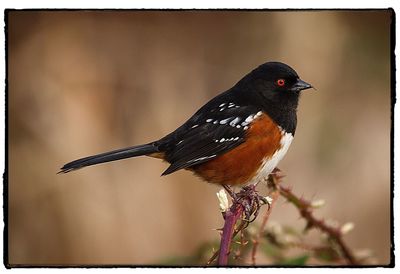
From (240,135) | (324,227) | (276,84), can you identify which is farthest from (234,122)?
(324,227)

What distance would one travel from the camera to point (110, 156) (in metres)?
3.13

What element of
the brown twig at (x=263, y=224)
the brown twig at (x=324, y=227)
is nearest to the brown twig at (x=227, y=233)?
the brown twig at (x=263, y=224)

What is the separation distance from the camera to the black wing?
307 cm

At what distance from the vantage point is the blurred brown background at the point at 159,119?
3598 mm

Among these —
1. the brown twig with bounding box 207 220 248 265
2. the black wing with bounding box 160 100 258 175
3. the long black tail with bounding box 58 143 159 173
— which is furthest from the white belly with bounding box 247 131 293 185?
the brown twig with bounding box 207 220 248 265

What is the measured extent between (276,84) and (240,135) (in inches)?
11.0

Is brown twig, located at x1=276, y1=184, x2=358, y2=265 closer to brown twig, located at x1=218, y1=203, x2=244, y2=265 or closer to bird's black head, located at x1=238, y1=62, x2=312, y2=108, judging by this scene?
brown twig, located at x1=218, y1=203, x2=244, y2=265

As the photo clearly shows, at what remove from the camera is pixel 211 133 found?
10.3 feet

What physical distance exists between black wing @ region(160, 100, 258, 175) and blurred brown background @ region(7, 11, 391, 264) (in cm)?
53

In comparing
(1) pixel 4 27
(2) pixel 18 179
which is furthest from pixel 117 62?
(1) pixel 4 27

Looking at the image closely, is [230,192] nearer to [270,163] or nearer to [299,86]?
[270,163]

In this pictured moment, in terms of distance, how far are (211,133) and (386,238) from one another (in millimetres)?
925

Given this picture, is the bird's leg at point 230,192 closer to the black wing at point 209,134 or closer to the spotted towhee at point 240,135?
the spotted towhee at point 240,135

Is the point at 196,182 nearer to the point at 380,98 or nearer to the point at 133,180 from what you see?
the point at 133,180
